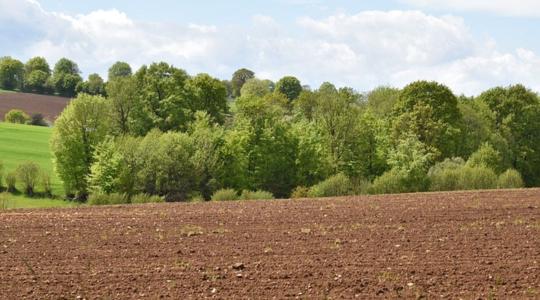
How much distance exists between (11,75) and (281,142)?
9525 cm

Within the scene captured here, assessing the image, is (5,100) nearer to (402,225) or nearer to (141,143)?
(141,143)

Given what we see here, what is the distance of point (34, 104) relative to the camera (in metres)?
114

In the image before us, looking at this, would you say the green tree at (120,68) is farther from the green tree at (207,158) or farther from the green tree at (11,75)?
the green tree at (207,158)

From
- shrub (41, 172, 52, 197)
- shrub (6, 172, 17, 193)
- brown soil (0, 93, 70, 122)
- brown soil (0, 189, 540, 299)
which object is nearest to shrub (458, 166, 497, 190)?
brown soil (0, 189, 540, 299)

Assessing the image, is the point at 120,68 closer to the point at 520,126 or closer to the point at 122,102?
the point at 122,102

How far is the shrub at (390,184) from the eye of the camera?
47.0 meters

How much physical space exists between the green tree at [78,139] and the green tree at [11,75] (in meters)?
80.8

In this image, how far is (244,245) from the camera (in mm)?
21000

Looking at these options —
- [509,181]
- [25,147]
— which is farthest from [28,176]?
[509,181]

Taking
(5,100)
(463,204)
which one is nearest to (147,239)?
(463,204)

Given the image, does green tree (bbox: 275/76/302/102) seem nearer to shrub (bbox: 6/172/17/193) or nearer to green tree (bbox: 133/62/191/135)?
green tree (bbox: 133/62/191/135)

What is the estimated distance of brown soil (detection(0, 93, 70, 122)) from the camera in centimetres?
10975

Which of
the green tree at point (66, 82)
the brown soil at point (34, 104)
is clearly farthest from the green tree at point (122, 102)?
the green tree at point (66, 82)

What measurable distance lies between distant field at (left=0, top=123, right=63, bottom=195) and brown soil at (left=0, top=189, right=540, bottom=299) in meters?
41.7
